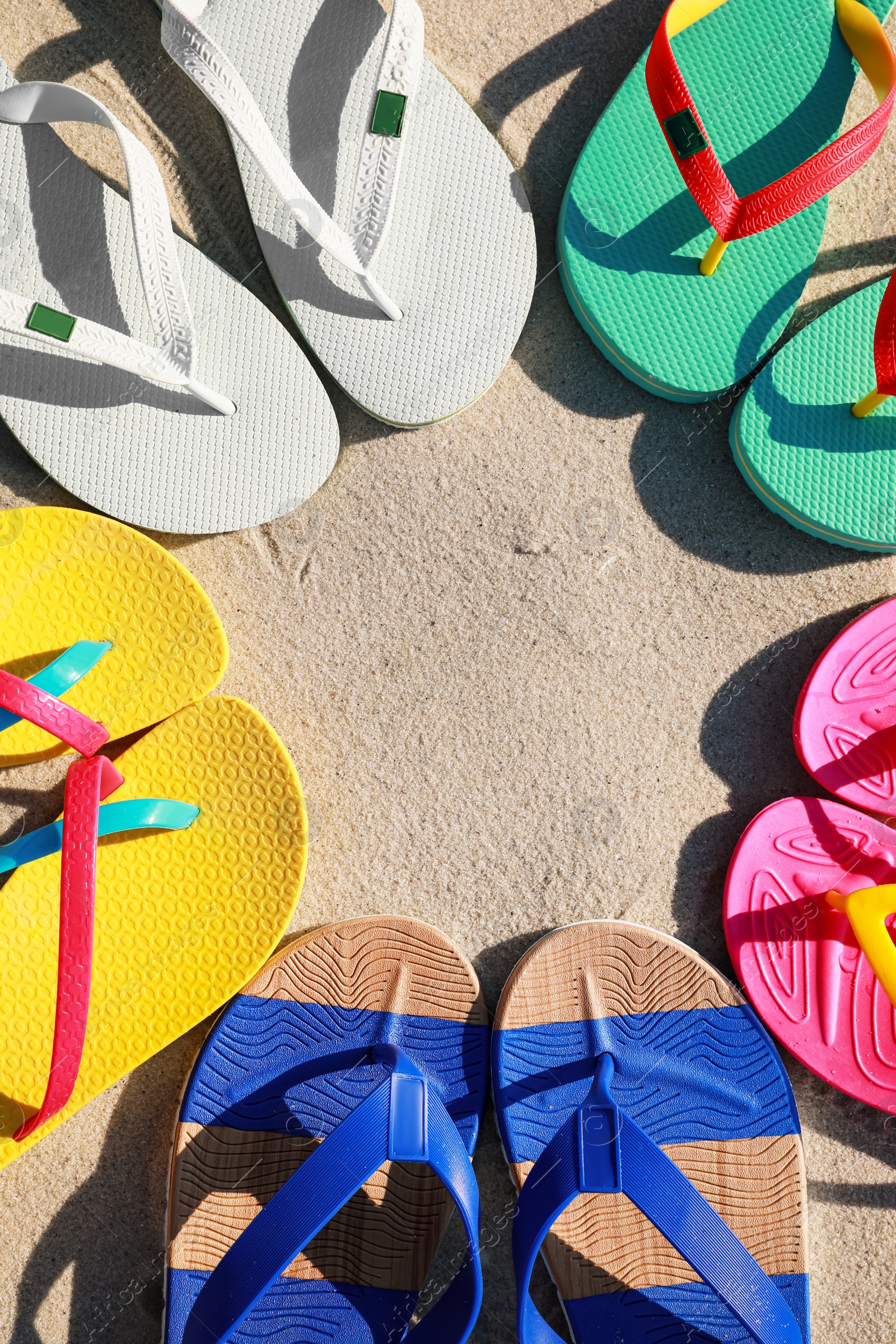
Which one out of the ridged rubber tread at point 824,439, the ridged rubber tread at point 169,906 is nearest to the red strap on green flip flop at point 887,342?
the ridged rubber tread at point 824,439

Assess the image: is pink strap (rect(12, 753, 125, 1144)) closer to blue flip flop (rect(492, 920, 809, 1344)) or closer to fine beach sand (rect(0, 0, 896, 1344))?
fine beach sand (rect(0, 0, 896, 1344))

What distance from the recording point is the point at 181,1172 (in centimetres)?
96

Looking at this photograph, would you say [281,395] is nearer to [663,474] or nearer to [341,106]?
[341,106]

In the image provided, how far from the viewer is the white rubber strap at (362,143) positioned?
2.86 ft

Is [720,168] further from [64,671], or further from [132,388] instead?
[64,671]

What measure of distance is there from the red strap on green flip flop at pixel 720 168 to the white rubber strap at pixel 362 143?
28 cm

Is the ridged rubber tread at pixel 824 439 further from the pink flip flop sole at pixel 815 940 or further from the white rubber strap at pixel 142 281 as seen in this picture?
the white rubber strap at pixel 142 281

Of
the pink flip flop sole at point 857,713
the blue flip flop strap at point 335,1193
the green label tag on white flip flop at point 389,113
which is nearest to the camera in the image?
the blue flip flop strap at point 335,1193

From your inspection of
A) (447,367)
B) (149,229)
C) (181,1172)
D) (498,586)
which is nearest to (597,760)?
(498,586)

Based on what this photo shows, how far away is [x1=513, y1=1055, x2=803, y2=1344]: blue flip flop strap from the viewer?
825mm

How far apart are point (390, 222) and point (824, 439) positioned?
0.59 meters

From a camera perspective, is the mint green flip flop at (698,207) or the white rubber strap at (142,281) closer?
the white rubber strap at (142,281)

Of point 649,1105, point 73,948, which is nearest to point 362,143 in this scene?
point 73,948

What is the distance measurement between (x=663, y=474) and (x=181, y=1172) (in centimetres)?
103
